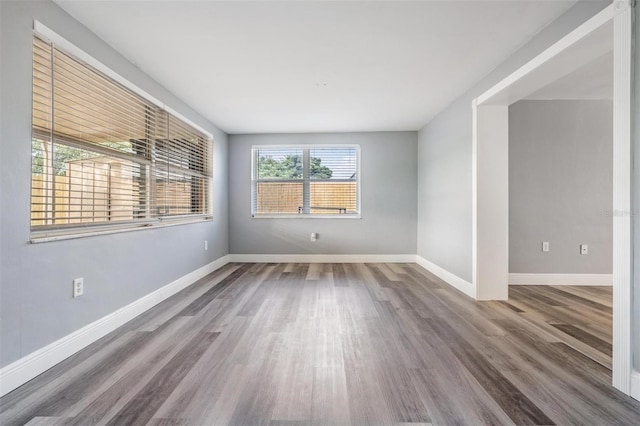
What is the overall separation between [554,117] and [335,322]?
380 centimetres

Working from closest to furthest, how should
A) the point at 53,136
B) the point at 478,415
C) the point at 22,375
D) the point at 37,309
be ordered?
the point at 478,415
the point at 22,375
the point at 37,309
the point at 53,136

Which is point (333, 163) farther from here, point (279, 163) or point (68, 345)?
point (68, 345)

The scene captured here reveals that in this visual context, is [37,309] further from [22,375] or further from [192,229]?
[192,229]

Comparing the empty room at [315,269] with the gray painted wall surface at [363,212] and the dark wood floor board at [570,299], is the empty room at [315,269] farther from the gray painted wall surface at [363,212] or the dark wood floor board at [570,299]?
the gray painted wall surface at [363,212]

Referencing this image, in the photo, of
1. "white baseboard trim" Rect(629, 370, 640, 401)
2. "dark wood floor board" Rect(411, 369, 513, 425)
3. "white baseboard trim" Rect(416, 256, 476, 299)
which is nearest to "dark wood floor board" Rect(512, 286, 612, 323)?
"white baseboard trim" Rect(416, 256, 476, 299)

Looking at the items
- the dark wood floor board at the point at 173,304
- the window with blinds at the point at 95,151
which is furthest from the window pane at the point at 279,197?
the window with blinds at the point at 95,151

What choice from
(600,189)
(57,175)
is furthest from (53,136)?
(600,189)

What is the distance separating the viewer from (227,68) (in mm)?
2621

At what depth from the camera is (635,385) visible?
1426 millimetres

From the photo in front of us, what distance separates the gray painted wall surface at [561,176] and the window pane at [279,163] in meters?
3.30

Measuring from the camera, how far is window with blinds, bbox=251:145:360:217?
5.09 metres

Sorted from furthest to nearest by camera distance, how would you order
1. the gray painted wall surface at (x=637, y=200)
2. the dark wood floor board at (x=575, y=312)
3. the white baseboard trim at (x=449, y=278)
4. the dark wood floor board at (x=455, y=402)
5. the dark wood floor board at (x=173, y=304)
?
1. the white baseboard trim at (x=449, y=278)
2. the dark wood floor board at (x=575, y=312)
3. the dark wood floor board at (x=173, y=304)
4. the gray painted wall surface at (x=637, y=200)
5. the dark wood floor board at (x=455, y=402)

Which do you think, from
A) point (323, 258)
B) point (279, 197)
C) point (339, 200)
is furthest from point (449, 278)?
point (279, 197)

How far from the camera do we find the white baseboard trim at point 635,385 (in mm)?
1414
